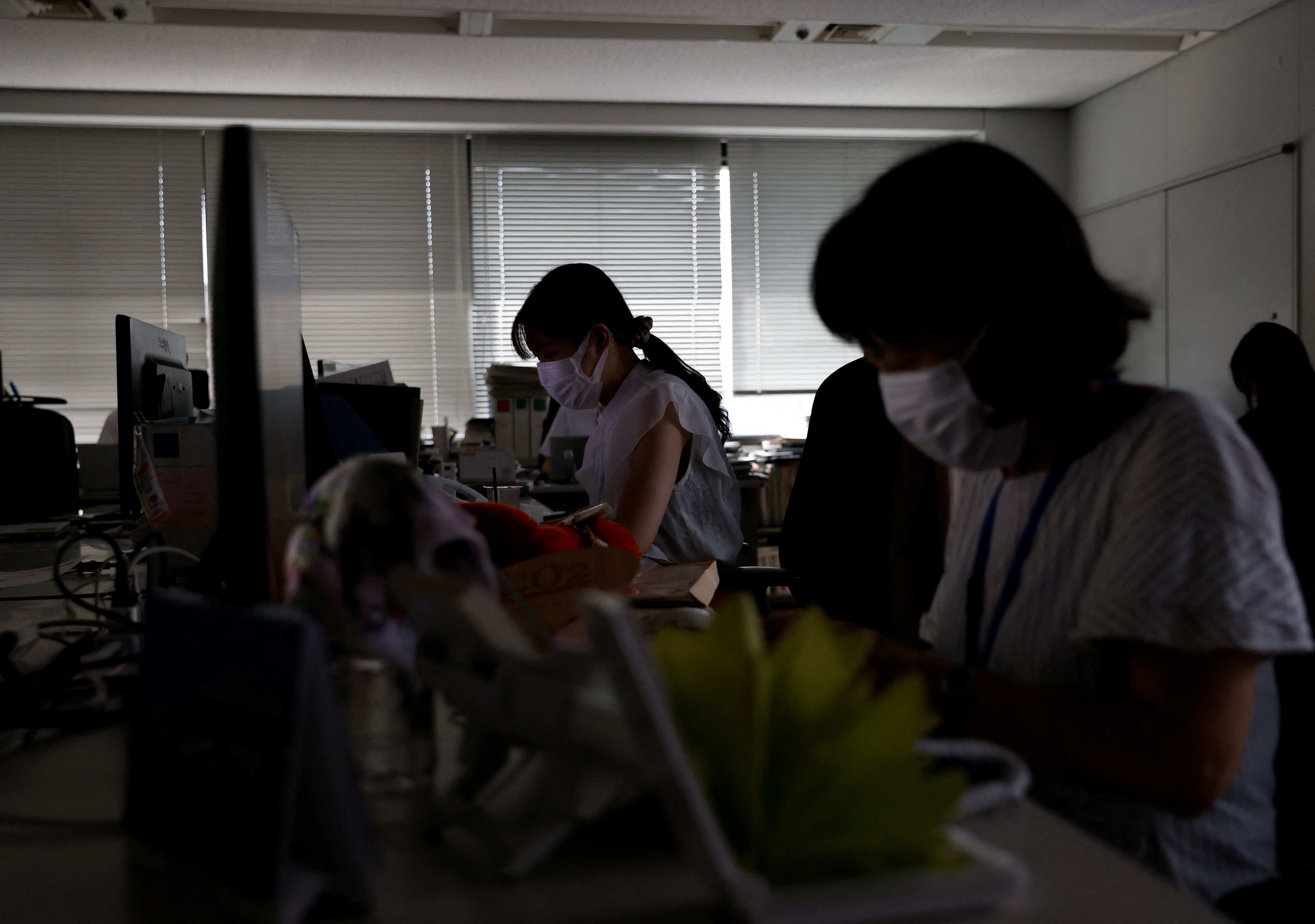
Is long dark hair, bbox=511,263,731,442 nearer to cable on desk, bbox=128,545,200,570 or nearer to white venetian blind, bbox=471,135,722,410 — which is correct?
cable on desk, bbox=128,545,200,570

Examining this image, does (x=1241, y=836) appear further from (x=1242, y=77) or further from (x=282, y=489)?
(x=1242, y=77)

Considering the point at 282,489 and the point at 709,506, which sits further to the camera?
the point at 709,506

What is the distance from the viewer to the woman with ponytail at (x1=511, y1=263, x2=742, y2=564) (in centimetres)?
214

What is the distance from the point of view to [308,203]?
5562 millimetres

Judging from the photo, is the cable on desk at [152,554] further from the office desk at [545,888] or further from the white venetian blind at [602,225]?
the white venetian blind at [602,225]

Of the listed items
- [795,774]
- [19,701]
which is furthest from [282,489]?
[795,774]

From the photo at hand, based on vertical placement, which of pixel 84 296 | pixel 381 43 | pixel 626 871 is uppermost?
pixel 381 43

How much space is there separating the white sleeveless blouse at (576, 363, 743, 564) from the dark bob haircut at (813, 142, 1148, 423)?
122 cm

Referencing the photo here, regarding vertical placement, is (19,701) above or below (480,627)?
below

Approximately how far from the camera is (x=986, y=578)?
1.04 metres

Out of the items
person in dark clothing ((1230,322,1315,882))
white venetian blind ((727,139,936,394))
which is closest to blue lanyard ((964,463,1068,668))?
person in dark clothing ((1230,322,1315,882))

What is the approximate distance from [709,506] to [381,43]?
3334 millimetres

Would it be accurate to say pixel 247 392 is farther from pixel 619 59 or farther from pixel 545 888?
pixel 619 59

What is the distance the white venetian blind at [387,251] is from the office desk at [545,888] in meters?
5.19
